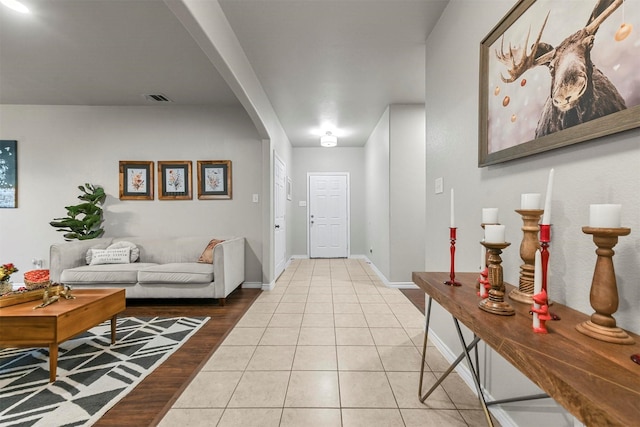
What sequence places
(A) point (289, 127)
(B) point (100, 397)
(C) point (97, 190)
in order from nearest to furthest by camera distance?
(B) point (100, 397) < (C) point (97, 190) < (A) point (289, 127)

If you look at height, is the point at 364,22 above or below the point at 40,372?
above

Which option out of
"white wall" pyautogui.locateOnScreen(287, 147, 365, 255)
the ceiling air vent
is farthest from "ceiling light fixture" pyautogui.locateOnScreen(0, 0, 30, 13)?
"white wall" pyautogui.locateOnScreen(287, 147, 365, 255)

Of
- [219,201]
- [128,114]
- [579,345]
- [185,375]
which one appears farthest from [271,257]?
[579,345]

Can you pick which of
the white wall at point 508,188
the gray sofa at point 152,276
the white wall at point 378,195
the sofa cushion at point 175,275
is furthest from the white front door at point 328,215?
the white wall at point 508,188

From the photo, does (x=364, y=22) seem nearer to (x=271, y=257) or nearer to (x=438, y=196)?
(x=438, y=196)

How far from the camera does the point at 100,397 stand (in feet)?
5.58

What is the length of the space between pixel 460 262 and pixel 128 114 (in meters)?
4.77

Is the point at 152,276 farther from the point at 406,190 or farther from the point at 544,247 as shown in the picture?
the point at 544,247

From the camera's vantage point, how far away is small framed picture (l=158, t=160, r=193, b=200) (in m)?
4.27

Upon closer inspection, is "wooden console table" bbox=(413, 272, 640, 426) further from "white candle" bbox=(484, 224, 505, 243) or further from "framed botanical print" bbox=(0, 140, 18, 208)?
"framed botanical print" bbox=(0, 140, 18, 208)

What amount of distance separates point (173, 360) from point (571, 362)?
236cm

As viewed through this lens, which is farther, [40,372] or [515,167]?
[40,372]

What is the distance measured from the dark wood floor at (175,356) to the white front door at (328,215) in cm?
294

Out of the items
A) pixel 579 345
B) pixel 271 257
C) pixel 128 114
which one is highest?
pixel 128 114
